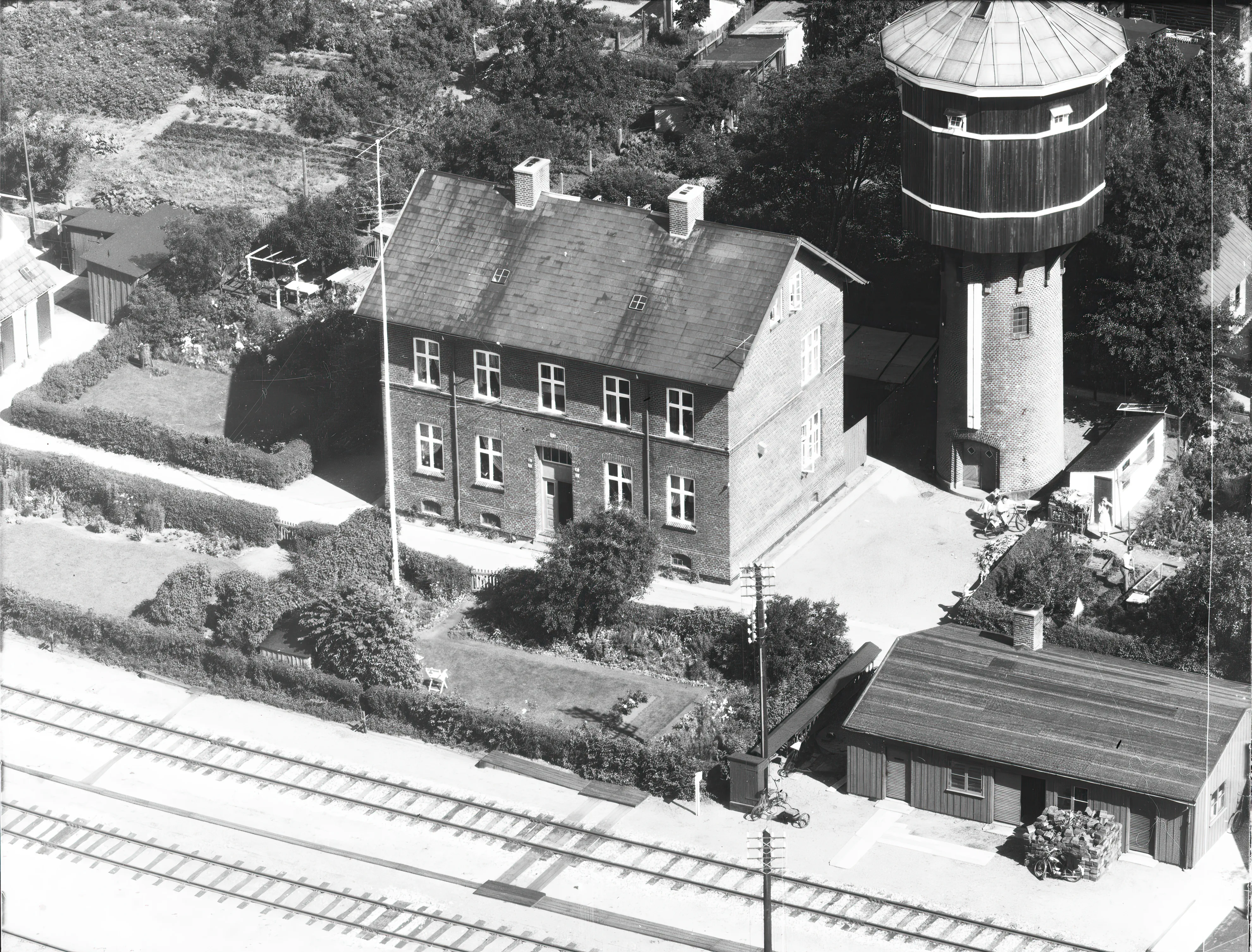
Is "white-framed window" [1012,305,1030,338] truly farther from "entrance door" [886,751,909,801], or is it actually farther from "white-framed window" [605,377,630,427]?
"entrance door" [886,751,909,801]

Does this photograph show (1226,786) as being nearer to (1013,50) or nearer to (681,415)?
(681,415)

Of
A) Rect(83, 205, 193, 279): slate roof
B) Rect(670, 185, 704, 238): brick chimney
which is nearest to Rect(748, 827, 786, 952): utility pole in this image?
Rect(670, 185, 704, 238): brick chimney

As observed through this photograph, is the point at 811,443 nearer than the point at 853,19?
Yes

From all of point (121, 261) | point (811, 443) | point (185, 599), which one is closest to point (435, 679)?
point (185, 599)

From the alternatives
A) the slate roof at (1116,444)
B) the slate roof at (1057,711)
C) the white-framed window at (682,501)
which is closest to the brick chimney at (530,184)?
the white-framed window at (682,501)

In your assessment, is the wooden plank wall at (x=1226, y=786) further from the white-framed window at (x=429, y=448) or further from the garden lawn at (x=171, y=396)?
the garden lawn at (x=171, y=396)

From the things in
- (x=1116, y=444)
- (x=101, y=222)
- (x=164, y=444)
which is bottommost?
(x=164, y=444)

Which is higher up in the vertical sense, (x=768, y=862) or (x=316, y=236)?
(x=316, y=236)
